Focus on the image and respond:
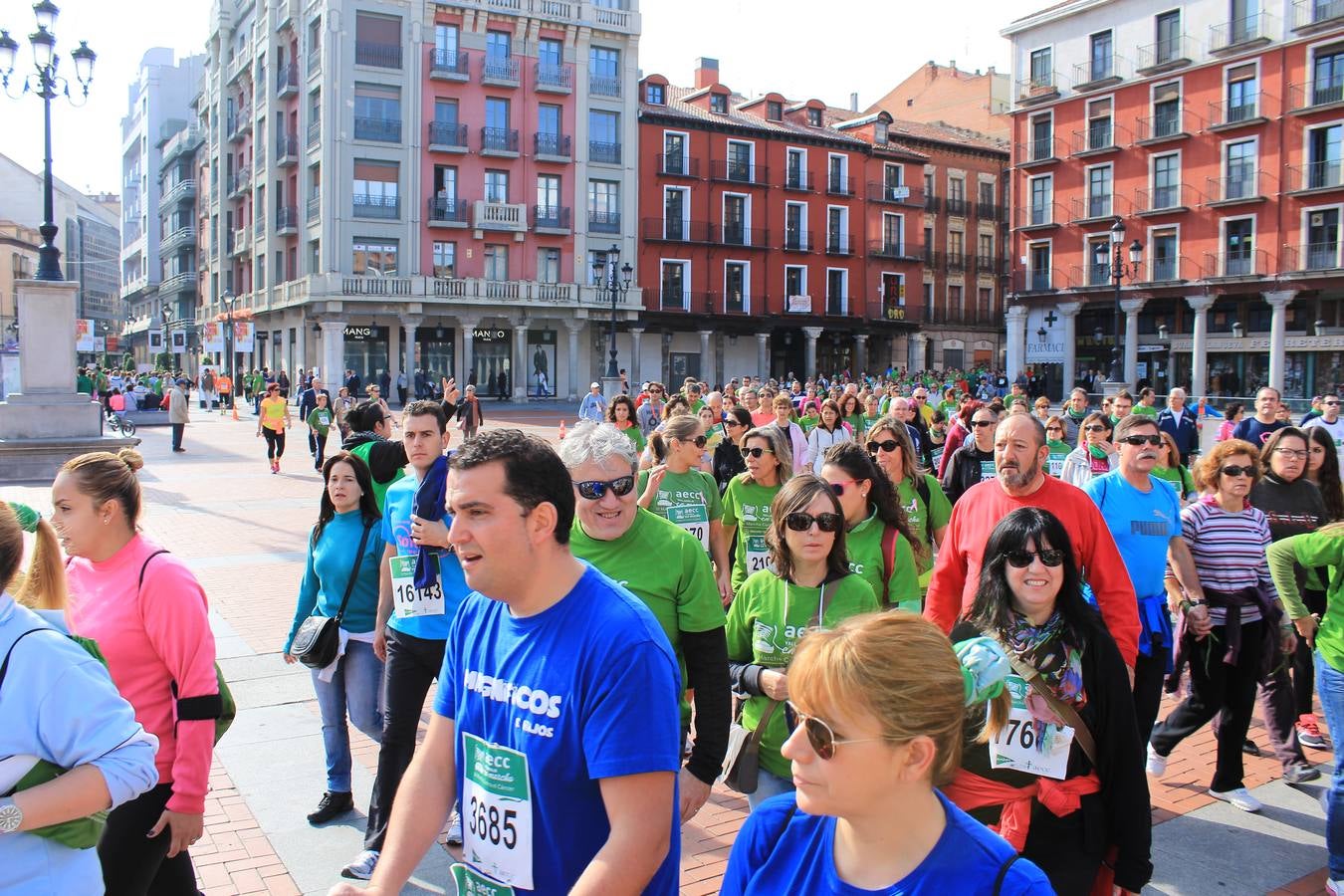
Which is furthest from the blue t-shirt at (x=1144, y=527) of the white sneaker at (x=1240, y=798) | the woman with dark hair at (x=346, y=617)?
the woman with dark hair at (x=346, y=617)

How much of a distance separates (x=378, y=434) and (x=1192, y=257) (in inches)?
1714

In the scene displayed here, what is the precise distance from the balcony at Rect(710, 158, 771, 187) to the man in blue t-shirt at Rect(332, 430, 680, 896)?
166ft

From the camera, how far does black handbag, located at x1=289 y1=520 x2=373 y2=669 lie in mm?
4840

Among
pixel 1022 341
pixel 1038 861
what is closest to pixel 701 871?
pixel 1038 861

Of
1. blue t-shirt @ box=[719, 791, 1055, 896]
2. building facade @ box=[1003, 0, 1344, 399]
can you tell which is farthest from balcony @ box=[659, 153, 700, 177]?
blue t-shirt @ box=[719, 791, 1055, 896]

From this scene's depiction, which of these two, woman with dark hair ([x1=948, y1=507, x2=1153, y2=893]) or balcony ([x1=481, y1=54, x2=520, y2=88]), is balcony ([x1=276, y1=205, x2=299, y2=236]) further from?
woman with dark hair ([x1=948, y1=507, x2=1153, y2=893])

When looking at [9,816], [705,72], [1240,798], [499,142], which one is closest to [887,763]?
[9,816]

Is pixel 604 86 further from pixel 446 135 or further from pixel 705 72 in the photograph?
pixel 705 72

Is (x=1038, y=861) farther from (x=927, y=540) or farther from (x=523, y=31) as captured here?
(x=523, y=31)

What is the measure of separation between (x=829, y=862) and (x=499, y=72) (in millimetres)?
48229

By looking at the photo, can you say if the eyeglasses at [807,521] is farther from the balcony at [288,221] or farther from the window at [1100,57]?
the window at [1100,57]

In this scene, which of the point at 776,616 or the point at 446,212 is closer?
the point at 776,616

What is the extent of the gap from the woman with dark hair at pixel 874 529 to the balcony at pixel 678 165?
154ft

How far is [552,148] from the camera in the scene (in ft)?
155
